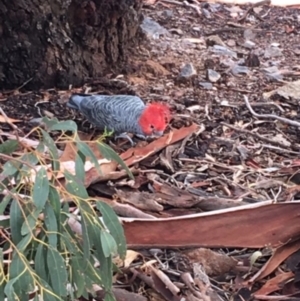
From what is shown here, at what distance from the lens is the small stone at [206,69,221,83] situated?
4.48m

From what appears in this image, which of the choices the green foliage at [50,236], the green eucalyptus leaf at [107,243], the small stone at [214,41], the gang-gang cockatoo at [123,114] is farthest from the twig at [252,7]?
the green eucalyptus leaf at [107,243]

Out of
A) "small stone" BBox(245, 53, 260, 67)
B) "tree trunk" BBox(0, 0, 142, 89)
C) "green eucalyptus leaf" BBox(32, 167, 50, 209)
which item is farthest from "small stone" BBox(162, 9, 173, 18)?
"green eucalyptus leaf" BBox(32, 167, 50, 209)

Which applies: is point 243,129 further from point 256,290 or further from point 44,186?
point 44,186

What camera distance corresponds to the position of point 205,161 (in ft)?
11.7

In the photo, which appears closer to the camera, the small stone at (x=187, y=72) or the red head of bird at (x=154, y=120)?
the red head of bird at (x=154, y=120)

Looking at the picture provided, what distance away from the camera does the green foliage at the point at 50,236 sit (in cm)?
185

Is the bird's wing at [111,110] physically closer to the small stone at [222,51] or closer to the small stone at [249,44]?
the small stone at [222,51]

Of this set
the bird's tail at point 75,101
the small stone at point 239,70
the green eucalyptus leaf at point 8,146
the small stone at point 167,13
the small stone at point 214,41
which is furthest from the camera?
the small stone at point 167,13

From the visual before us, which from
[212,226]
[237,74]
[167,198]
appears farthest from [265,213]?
[237,74]

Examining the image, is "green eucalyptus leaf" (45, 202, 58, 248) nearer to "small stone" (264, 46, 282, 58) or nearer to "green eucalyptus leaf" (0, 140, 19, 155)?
"green eucalyptus leaf" (0, 140, 19, 155)

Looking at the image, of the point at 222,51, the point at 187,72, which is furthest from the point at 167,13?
the point at 187,72

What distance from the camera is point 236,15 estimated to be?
592 centimetres

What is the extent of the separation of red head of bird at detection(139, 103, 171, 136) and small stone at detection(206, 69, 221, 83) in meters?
0.85

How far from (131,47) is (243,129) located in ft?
3.41
